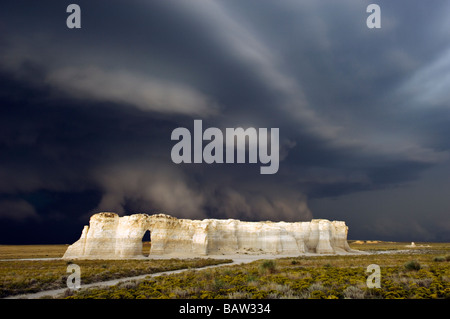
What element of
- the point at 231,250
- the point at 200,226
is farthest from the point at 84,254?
the point at 231,250

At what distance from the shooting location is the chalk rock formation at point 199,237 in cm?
5466

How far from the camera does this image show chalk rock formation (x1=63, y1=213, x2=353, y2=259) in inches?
2152

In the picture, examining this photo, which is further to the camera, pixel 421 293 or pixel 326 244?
pixel 326 244

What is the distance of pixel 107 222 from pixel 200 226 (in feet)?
64.9

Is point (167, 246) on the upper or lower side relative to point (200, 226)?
lower

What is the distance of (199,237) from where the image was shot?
6184 centimetres
